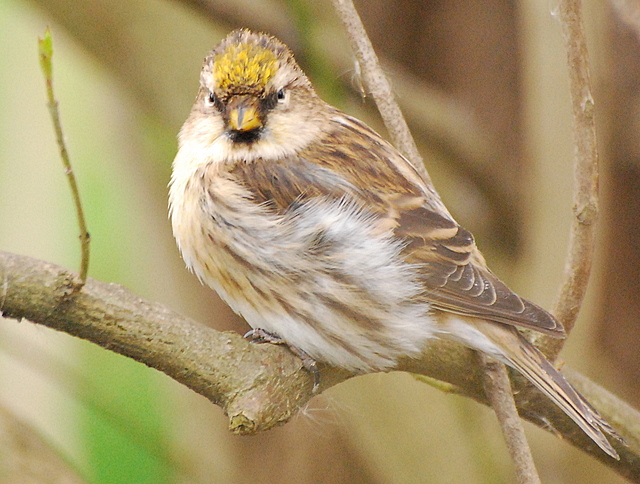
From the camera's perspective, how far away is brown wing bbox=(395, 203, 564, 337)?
2.26 m

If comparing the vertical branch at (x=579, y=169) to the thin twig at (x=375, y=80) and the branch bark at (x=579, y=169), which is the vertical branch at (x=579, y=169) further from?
the thin twig at (x=375, y=80)

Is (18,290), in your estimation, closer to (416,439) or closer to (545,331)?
(545,331)

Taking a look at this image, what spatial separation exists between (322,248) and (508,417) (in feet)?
2.10

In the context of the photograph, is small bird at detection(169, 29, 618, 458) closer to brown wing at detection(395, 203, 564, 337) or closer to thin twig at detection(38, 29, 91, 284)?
brown wing at detection(395, 203, 564, 337)

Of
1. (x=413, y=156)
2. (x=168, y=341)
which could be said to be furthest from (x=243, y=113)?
(x=168, y=341)

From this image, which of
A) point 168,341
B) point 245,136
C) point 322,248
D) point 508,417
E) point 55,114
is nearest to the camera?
point 55,114

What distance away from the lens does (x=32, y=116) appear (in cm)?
404

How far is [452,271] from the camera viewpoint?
2.35 m

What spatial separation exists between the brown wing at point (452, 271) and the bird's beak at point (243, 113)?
47 cm

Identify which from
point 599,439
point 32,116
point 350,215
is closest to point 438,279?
point 350,215

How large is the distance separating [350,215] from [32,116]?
7.43 feet

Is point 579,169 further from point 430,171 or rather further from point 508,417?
point 430,171

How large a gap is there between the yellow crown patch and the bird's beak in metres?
0.03

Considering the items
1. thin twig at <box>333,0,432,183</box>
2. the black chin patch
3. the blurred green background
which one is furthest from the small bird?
the blurred green background
